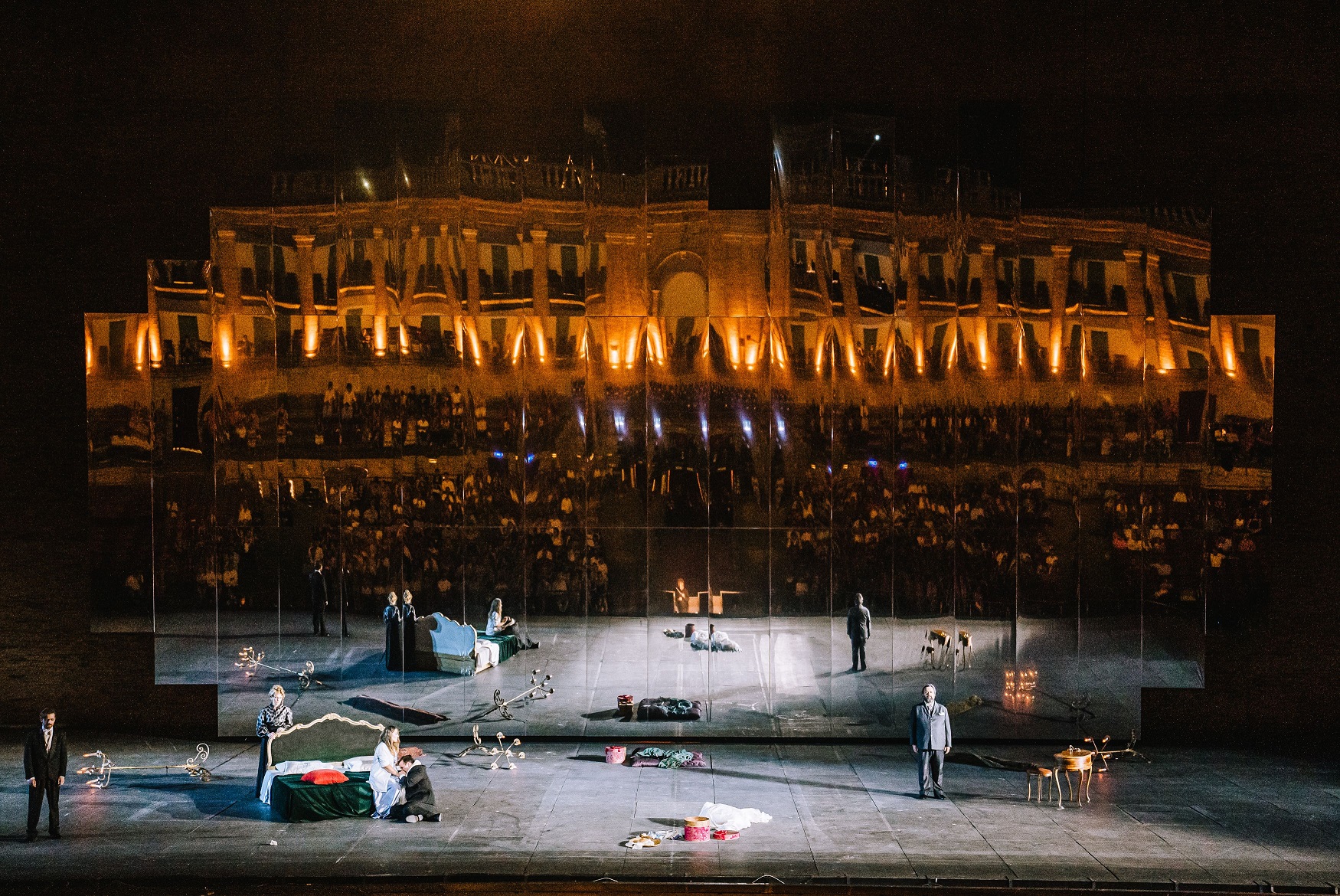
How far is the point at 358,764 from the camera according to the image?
1459 centimetres

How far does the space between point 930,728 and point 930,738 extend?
0.14 meters

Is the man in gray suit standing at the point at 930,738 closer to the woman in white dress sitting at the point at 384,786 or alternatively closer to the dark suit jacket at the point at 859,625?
the dark suit jacket at the point at 859,625

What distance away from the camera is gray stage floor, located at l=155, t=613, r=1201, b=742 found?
17.4 m

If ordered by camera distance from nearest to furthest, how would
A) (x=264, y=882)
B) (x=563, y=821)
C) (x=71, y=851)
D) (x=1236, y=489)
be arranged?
(x=264, y=882) → (x=71, y=851) → (x=563, y=821) → (x=1236, y=489)

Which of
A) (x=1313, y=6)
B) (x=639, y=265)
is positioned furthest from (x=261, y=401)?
(x=1313, y=6)

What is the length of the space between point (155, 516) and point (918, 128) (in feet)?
42.8

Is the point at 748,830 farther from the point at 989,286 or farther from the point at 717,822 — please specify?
the point at 989,286

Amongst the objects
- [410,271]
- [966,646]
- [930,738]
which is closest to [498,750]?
[930,738]

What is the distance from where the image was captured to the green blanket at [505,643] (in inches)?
690

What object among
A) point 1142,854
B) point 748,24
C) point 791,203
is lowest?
point 1142,854

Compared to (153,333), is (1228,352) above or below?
below

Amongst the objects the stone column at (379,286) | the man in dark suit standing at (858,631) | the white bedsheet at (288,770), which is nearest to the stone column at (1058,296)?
the man in dark suit standing at (858,631)

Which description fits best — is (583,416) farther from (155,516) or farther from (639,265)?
(155,516)

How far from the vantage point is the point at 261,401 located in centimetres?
1752
